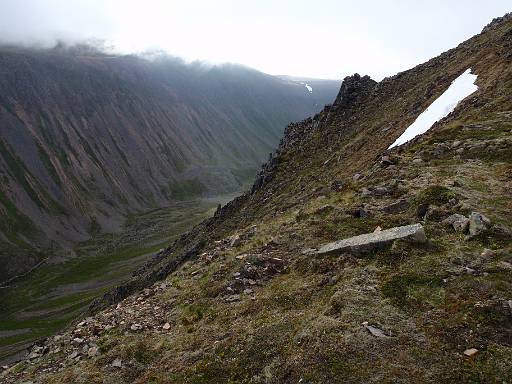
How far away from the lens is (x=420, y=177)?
25688 mm

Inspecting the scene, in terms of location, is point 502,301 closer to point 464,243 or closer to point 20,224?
point 464,243

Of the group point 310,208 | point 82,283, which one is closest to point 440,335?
point 310,208

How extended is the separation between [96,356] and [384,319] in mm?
11384

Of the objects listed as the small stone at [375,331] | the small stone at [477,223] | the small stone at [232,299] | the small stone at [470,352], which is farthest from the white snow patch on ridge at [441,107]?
the small stone at [470,352]

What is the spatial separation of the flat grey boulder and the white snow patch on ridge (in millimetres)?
21214

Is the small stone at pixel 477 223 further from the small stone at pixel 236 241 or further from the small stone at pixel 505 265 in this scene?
the small stone at pixel 236 241

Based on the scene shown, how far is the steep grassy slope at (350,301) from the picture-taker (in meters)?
13.7

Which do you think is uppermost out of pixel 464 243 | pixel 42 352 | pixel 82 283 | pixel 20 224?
pixel 464 243

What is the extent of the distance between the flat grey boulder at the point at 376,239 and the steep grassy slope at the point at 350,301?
42 cm

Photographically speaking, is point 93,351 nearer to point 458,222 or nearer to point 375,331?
point 375,331

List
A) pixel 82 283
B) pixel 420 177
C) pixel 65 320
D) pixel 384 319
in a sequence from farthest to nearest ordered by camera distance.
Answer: pixel 82 283 < pixel 65 320 < pixel 420 177 < pixel 384 319

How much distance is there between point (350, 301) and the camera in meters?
16.2

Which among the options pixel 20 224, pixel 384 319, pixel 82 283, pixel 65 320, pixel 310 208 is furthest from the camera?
pixel 20 224

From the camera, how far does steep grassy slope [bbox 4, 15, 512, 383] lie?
13.7m
